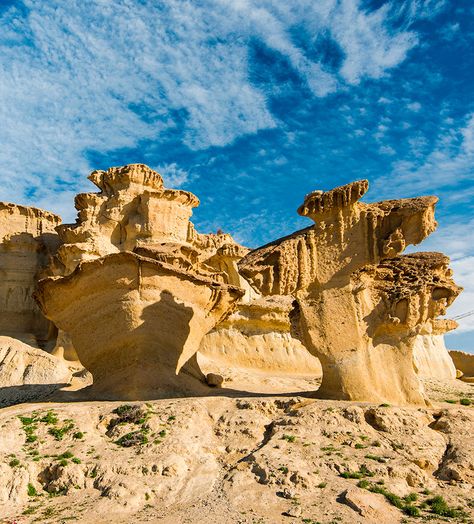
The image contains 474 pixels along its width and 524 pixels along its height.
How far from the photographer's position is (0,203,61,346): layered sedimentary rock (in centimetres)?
2534

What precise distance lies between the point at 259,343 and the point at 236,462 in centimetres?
1378

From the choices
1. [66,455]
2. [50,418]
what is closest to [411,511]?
[66,455]

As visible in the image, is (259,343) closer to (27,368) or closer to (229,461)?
(27,368)

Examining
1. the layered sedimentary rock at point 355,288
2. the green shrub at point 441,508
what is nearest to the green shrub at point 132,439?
the layered sedimentary rock at point 355,288

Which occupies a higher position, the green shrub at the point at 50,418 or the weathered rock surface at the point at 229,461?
the green shrub at the point at 50,418

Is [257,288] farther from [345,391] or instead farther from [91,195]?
[91,195]

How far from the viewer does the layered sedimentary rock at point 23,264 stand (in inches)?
998

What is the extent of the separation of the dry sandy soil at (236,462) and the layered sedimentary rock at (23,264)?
50.5 feet

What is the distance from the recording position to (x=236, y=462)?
8.78m

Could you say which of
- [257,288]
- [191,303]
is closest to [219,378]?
[191,303]

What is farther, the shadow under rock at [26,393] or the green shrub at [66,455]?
the shadow under rock at [26,393]

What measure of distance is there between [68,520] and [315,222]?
8430mm

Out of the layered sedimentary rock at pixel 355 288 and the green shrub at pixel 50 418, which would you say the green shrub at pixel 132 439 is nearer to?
the green shrub at pixel 50 418

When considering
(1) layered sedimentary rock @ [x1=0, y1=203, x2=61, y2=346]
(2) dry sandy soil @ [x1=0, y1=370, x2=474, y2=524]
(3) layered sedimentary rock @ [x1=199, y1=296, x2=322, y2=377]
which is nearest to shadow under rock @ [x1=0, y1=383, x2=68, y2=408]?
(2) dry sandy soil @ [x1=0, y1=370, x2=474, y2=524]
